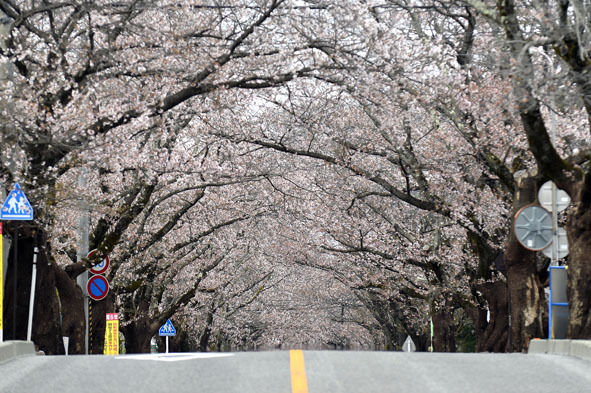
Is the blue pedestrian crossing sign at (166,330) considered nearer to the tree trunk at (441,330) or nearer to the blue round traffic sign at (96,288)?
the tree trunk at (441,330)

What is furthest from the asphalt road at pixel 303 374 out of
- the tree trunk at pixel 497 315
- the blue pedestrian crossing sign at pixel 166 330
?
the blue pedestrian crossing sign at pixel 166 330

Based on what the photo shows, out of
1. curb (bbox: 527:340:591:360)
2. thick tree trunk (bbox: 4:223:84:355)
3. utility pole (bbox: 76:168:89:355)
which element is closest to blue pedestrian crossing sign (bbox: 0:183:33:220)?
thick tree trunk (bbox: 4:223:84:355)

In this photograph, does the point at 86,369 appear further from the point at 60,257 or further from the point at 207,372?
the point at 60,257

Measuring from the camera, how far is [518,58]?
11625 mm

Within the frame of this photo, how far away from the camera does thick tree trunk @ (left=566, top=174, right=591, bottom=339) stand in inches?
518

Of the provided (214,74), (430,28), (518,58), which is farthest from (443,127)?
(518,58)

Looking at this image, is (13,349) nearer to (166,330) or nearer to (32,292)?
(32,292)

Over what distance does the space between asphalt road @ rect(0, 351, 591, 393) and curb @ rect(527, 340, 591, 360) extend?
0.63m

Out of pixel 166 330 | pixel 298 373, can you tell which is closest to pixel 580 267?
pixel 298 373

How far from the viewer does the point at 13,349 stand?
1058 centimetres

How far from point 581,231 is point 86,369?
827 centimetres

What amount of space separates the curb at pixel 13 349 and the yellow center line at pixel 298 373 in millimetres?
3385

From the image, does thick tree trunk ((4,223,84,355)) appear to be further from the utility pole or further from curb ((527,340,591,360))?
curb ((527,340,591,360))

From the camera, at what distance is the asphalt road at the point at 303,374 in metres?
7.26
